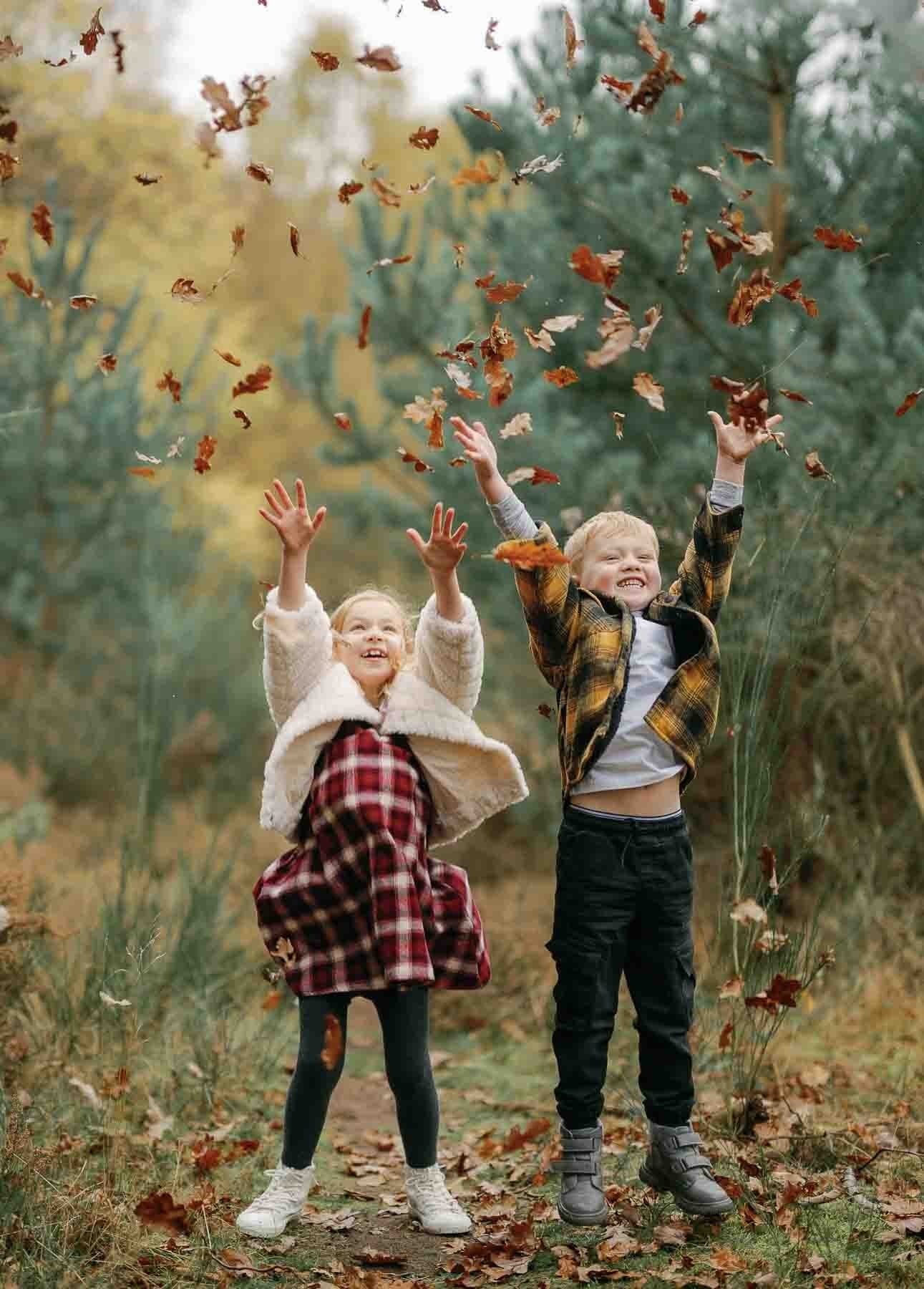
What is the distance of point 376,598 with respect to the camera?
139 inches

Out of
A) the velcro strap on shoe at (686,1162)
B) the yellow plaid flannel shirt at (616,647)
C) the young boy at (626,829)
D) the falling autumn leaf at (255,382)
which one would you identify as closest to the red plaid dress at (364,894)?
the young boy at (626,829)

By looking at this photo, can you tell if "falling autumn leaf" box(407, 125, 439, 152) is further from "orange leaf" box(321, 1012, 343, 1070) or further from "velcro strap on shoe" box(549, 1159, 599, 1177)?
"velcro strap on shoe" box(549, 1159, 599, 1177)

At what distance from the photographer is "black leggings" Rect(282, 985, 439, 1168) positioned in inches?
125

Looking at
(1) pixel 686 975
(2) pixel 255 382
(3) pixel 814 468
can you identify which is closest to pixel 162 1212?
(1) pixel 686 975

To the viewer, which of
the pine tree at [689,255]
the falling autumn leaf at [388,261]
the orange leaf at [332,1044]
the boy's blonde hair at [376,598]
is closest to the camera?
the orange leaf at [332,1044]

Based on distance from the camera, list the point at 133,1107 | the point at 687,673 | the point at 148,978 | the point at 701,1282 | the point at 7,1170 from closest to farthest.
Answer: the point at 701,1282
the point at 7,1170
the point at 687,673
the point at 133,1107
the point at 148,978

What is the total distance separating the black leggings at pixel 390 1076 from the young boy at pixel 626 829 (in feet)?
1.07

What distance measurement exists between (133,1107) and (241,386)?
2.20m

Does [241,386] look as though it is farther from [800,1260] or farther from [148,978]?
[800,1260]

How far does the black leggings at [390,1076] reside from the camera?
319 cm

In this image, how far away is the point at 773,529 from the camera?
421 cm

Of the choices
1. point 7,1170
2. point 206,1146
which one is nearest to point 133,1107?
point 206,1146

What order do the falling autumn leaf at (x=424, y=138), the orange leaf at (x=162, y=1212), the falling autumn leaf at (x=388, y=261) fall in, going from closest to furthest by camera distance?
the orange leaf at (x=162, y=1212), the falling autumn leaf at (x=388, y=261), the falling autumn leaf at (x=424, y=138)

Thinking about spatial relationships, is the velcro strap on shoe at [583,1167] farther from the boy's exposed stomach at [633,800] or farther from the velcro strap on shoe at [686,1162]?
the boy's exposed stomach at [633,800]
